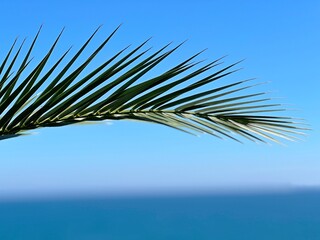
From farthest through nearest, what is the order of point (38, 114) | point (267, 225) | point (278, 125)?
point (267, 225), point (278, 125), point (38, 114)

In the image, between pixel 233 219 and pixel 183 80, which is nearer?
pixel 183 80

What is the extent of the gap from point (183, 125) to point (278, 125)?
33 cm

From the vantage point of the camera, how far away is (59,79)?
4.60ft

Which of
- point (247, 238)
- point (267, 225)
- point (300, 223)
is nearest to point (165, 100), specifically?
point (247, 238)

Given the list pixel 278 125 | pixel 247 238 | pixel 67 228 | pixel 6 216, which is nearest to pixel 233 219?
pixel 247 238

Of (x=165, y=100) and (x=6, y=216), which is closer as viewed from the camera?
(x=165, y=100)

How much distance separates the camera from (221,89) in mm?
1611

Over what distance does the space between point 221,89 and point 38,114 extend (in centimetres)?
51

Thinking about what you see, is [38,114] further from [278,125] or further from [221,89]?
[278,125]

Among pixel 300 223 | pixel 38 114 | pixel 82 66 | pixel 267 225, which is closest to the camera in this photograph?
pixel 82 66

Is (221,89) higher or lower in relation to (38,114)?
higher

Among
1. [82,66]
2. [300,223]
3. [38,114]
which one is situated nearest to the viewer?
[82,66]

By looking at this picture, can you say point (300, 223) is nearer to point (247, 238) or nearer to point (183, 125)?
point (247, 238)

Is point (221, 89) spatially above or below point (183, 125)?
above
